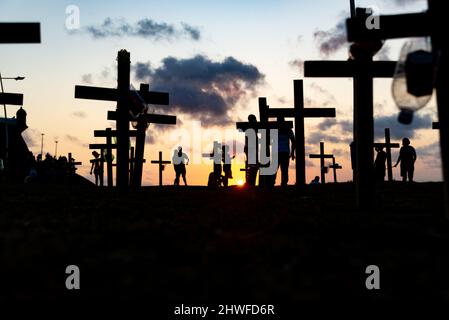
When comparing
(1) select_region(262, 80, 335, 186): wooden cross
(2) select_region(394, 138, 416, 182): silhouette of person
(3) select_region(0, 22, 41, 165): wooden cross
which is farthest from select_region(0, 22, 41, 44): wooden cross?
(2) select_region(394, 138, 416, 182): silhouette of person

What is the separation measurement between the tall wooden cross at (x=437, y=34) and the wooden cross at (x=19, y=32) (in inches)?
181

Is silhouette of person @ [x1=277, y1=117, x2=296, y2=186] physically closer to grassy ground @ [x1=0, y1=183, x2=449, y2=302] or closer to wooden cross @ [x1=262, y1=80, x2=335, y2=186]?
wooden cross @ [x1=262, y1=80, x2=335, y2=186]

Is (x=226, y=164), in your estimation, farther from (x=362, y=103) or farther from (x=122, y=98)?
(x=362, y=103)

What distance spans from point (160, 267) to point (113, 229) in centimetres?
149

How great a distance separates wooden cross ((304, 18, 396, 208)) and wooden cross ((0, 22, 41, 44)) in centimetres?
401

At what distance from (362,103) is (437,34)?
9.08 feet

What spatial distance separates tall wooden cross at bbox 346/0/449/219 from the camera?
5.12 m

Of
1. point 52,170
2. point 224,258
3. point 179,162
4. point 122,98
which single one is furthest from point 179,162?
point 224,258

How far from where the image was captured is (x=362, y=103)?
7.89 m

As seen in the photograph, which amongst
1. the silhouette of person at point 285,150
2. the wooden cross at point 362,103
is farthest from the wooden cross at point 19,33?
the silhouette of person at point 285,150

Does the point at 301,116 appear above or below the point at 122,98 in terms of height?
below

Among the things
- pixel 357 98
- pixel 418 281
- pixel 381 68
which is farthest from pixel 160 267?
pixel 381 68

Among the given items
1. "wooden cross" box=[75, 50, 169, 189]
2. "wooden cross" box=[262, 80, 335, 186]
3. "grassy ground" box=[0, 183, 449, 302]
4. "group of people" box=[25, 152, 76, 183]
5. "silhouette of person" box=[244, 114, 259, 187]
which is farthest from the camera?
"group of people" box=[25, 152, 76, 183]
